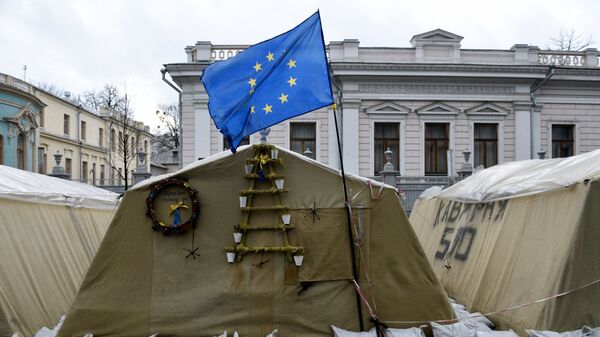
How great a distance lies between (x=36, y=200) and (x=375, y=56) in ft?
56.1

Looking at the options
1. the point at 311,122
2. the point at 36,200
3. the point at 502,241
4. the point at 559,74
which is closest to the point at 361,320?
the point at 502,241

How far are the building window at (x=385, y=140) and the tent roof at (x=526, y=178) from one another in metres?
12.8

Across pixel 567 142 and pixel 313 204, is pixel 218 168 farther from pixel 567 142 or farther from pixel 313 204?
pixel 567 142

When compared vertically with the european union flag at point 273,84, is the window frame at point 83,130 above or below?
above

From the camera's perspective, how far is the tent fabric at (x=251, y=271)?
5.99 m

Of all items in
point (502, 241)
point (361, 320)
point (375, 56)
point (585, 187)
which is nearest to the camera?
point (585, 187)

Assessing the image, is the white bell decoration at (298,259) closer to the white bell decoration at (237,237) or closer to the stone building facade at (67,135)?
the white bell decoration at (237,237)

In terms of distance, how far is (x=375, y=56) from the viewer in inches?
866

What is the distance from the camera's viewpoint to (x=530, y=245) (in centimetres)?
625

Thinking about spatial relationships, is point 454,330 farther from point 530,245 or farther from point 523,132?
point 523,132

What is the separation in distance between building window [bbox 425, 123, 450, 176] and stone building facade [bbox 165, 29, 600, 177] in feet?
0.14

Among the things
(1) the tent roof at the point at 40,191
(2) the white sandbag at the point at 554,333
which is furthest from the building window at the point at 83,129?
(2) the white sandbag at the point at 554,333

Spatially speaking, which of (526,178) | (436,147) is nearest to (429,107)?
(436,147)

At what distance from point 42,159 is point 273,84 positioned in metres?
37.0
